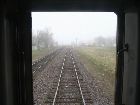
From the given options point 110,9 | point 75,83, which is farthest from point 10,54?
point 75,83

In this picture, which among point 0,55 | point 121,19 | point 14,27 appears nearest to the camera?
point 0,55

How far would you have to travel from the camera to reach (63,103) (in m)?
10.9

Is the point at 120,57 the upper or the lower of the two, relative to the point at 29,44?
lower

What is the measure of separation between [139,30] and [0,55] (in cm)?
276

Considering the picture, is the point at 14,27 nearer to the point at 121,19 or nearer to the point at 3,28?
the point at 3,28

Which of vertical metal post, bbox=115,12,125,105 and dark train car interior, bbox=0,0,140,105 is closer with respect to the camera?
dark train car interior, bbox=0,0,140,105

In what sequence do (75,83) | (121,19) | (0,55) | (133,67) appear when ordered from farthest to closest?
(75,83) < (121,19) < (133,67) < (0,55)

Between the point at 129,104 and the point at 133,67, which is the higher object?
the point at 133,67

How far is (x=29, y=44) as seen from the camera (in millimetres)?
6684

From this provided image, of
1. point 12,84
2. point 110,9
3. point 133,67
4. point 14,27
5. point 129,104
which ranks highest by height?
point 110,9

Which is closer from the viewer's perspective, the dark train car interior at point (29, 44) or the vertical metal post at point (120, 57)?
the dark train car interior at point (29, 44)

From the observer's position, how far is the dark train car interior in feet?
17.1

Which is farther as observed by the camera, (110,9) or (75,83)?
(75,83)

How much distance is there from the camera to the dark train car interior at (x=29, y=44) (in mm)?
5219
